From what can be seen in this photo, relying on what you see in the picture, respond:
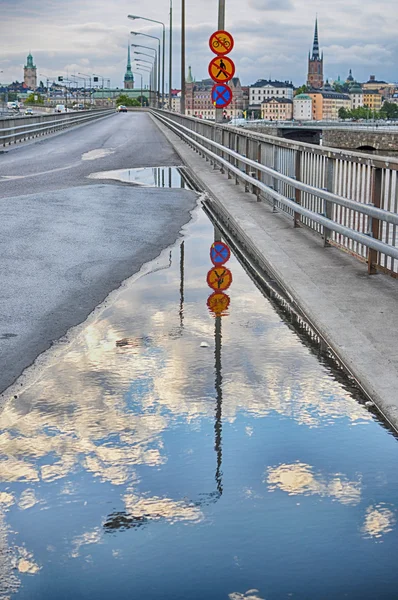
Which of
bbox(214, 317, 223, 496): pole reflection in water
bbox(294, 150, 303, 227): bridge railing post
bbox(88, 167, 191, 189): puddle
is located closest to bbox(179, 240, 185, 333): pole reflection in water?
bbox(214, 317, 223, 496): pole reflection in water

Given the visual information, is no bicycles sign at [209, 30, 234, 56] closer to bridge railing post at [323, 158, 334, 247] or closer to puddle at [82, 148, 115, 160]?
puddle at [82, 148, 115, 160]

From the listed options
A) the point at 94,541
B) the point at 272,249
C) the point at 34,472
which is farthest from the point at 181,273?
the point at 94,541

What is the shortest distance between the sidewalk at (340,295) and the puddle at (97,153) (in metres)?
16.1

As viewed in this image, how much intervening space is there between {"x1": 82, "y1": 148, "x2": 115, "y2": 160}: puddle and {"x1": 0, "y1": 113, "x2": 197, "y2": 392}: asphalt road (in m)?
5.47

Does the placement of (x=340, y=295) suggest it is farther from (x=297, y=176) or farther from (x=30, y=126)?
(x=30, y=126)

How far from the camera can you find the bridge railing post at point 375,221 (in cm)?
939

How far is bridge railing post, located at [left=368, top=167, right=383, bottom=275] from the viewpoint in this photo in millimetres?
9391

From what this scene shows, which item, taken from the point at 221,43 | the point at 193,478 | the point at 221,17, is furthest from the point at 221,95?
the point at 193,478

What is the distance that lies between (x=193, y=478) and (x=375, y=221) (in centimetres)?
570

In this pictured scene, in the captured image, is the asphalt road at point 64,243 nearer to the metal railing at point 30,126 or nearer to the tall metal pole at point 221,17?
the tall metal pole at point 221,17

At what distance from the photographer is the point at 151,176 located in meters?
23.2

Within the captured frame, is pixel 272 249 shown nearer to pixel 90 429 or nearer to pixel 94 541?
pixel 90 429

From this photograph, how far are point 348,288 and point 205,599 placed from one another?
590cm

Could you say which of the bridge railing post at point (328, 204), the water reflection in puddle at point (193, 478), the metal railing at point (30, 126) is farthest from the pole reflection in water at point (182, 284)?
the metal railing at point (30, 126)
